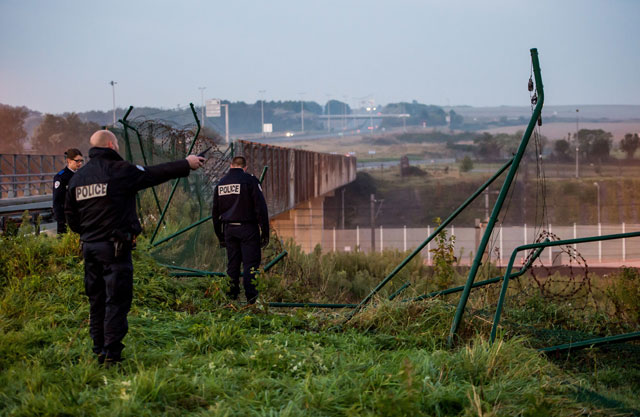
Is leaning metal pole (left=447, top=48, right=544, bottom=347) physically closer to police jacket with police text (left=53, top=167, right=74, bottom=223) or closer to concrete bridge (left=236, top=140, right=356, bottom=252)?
police jacket with police text (left=53, top=167, right=74, bottom=223)

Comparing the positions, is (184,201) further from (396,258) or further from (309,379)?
(396,258)

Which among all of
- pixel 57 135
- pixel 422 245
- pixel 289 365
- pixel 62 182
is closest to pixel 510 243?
pixel 62 182

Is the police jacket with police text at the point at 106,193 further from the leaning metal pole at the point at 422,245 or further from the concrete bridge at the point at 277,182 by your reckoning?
the concrete bridge at the point at 277,182

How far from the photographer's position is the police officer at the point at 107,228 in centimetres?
527

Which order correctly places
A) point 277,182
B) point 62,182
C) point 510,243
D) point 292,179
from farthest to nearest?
point 510,243 < point 292,179 < point 277,182 < point 62,182

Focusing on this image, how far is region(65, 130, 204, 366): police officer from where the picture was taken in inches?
208

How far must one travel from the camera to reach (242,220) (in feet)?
28.0

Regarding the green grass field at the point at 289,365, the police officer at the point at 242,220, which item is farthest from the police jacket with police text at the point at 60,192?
the police officer at the point at 242,220

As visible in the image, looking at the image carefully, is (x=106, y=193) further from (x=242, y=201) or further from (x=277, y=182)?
(x=277, y=182)

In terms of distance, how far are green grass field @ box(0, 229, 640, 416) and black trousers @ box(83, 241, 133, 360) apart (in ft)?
0.59

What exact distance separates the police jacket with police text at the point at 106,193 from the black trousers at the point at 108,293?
14 cm

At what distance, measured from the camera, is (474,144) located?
141000 millimetres

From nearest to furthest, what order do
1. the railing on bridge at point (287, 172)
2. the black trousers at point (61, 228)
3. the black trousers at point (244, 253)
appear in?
the black trousers at point (244, 253) < the black trousers at point (61, 228) < the railing on bridge at point (287, 172)

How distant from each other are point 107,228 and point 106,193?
276 millimetres
